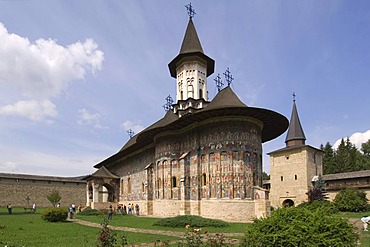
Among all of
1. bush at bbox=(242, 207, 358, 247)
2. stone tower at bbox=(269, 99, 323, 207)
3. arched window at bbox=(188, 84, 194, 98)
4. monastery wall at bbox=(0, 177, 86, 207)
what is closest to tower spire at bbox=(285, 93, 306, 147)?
stone tower at bbox=(269, 99, 323, 207)

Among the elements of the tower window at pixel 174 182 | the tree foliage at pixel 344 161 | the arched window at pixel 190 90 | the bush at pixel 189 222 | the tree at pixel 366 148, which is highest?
the arched window at pixel 190 90

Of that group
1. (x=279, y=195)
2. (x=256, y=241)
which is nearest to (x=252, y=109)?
(x=256, y=241)

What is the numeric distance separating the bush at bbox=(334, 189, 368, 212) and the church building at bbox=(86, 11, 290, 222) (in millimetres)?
9975

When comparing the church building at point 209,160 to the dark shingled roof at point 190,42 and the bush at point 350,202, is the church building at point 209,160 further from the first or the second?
the bush at point 350,202

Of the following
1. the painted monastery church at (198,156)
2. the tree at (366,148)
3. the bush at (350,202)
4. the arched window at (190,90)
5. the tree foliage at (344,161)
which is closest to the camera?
the painted monastery church at (198,156)

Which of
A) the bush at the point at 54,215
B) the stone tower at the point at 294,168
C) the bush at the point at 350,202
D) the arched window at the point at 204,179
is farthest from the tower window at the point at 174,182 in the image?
the stone tower at the point at 294,168

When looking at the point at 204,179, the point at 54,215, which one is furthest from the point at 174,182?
the point at 54,215

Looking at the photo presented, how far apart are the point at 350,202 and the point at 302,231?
27369 mm

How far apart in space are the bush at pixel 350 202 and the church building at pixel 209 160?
9.98 m

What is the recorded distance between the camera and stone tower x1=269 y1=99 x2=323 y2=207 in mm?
36500

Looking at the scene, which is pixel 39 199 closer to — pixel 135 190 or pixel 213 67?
pixel 135 190

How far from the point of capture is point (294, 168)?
124 ft

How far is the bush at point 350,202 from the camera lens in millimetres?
28453

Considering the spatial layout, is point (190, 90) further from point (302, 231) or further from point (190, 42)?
point (302, 231)
